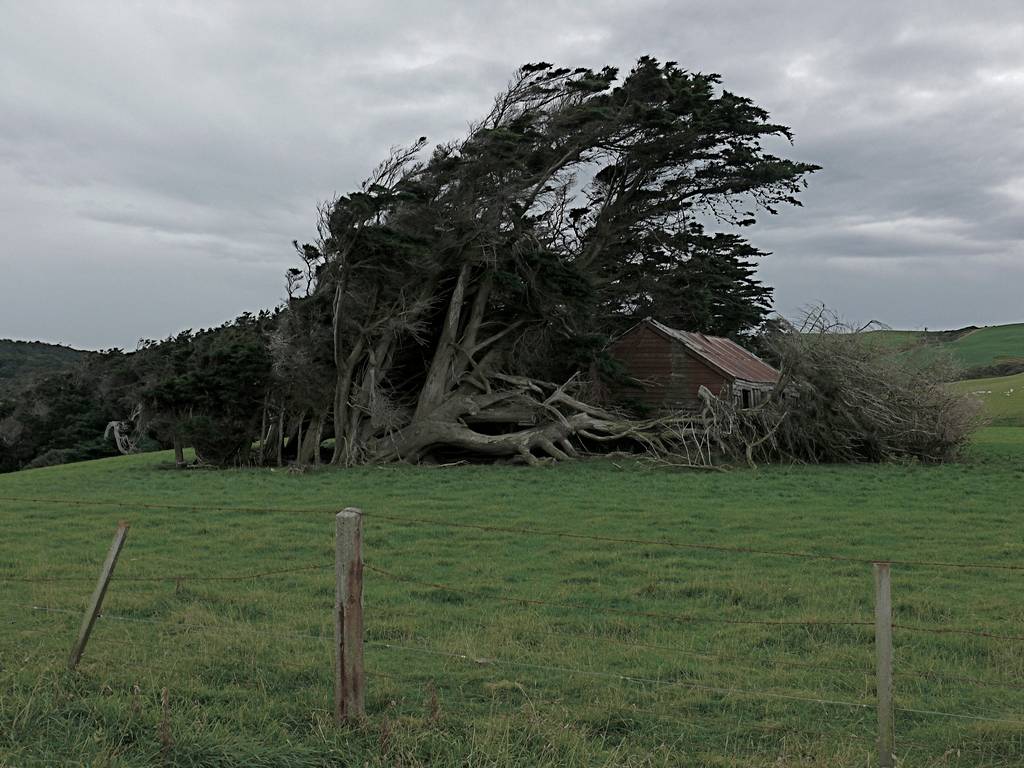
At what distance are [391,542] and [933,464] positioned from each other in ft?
63.4

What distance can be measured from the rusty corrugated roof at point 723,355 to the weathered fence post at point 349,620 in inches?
1126

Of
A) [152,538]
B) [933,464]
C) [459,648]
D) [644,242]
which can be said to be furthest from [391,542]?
[644,242]

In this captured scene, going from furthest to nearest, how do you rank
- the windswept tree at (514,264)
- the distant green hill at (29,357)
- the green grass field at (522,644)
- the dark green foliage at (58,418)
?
the distant green hill at (29,357) → the dark green foliage at (58,418) → the windswept tree at (514,264) → the green grass field at (522,644)

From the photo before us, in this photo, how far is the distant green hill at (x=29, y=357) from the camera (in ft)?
318

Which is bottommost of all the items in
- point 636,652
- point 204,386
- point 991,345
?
point 636,652

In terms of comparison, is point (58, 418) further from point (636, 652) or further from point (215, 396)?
point (636, 652)

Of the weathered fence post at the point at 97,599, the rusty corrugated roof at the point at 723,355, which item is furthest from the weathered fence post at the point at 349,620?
the rusty corrugated roof at the point at 723,355

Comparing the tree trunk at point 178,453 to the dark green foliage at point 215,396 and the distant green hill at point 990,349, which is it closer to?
the dark green foliage at point 215,396

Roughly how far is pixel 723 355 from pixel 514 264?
1037 centimetres

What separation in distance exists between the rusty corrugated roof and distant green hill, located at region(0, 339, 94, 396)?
7525 centimetres

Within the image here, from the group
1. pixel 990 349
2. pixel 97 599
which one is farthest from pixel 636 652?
pixel 990 349

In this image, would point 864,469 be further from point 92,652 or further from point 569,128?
point 92,652

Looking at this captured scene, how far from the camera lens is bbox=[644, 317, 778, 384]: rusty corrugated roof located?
110ft

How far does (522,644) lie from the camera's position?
744 cm
